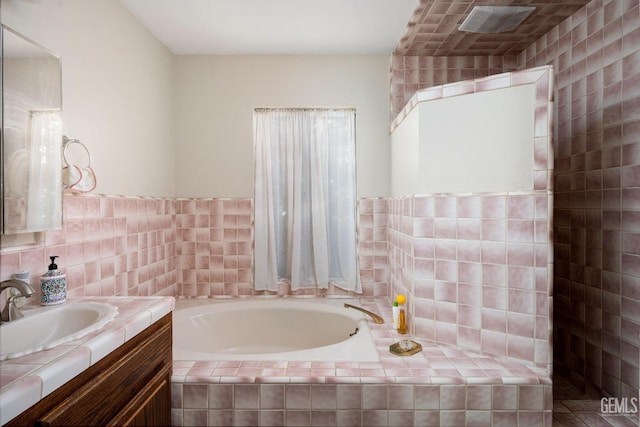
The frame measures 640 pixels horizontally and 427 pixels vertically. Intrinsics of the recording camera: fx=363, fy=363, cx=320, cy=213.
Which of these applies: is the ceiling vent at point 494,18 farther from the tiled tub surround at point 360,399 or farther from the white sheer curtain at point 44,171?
the white sheer curtain at point 44,171

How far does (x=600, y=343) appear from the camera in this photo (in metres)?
1.96

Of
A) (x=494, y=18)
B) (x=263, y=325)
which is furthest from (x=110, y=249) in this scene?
(x=494, y=18)

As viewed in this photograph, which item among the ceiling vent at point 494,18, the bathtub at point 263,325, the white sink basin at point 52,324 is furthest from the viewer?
the bathtub at point 263,325

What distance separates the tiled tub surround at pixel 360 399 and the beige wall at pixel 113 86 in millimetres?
1242

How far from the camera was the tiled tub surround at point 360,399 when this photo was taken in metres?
1.62

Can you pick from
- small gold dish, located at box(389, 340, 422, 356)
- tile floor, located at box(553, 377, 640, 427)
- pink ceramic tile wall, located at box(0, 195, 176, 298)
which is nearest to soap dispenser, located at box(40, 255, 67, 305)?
→ pink ceramic tile wall, located at box(0, 195, 176, 298)

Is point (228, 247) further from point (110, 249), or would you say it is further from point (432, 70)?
point (432, 70)

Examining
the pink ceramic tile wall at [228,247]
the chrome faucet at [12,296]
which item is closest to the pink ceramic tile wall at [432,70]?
the pink ceramic tile wall at [228,247]

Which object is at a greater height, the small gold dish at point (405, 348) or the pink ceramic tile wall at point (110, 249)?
the pink ceramic tile wall at point (110, 249)

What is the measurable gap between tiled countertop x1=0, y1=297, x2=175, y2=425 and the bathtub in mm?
1214

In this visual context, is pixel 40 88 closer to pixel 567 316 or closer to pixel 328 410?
pixel 328 410

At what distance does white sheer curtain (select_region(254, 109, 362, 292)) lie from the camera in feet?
9.41

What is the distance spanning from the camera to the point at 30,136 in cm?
139

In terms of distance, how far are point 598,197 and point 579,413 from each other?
3.69ft
